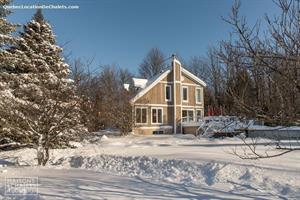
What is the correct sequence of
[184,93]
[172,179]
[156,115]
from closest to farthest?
[172,179] → [156,115] → [184,93]

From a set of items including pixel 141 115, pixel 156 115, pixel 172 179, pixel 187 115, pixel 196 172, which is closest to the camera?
pixel 172 179

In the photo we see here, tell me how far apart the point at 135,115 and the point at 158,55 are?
1330 inches

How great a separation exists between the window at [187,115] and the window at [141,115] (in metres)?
4.67

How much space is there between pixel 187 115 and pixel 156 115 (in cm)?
434

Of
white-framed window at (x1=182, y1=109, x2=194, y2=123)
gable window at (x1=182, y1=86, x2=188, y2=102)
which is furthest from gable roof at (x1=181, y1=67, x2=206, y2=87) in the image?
white-framed window at (x1=182, y1=109, x2=194, y2=123)

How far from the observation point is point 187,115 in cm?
3825

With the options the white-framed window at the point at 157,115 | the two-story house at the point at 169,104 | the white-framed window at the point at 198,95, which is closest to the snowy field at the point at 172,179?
the two-story house at the point at 169,104

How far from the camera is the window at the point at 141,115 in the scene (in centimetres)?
3359

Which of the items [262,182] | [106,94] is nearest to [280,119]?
[262,182]

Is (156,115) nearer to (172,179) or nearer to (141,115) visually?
(141,115)

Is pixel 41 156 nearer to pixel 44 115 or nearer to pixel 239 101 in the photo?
pixel 44 115

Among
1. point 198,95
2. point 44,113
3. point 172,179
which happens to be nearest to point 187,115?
point 198,95

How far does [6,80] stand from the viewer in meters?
18.2

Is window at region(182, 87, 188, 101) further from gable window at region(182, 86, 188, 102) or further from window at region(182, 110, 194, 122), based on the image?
window at region(182, 110, 194, 122)
